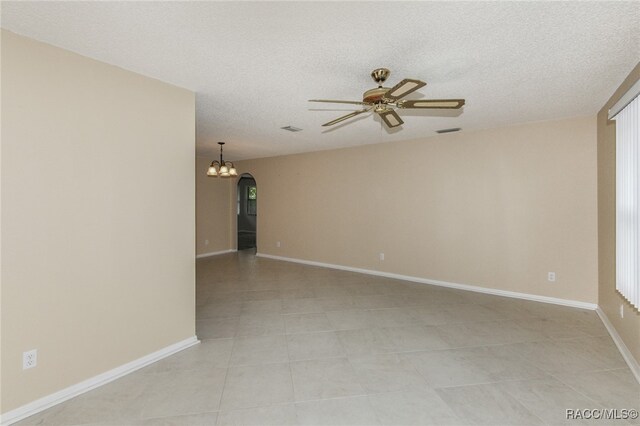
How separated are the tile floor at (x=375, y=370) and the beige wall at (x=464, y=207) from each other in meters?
0.68

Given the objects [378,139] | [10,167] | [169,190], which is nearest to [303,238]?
[378,139]

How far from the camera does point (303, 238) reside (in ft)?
22.5

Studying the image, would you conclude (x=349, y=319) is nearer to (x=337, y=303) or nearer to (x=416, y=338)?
(x=337, y=303)

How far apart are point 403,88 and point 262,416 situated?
234cm

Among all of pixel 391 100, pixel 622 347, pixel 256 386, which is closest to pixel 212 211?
pixel 256 386

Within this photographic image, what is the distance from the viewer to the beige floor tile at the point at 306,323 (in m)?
3.31

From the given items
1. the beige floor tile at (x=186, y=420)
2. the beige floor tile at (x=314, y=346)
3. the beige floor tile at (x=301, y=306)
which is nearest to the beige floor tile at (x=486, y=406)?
the beige floor tile at (x=314, y=346)

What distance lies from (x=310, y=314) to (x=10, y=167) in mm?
3082

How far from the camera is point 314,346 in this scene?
9.57 ft

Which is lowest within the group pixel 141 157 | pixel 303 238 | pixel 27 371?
pixel 27 371

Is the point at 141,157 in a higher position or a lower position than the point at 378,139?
lower

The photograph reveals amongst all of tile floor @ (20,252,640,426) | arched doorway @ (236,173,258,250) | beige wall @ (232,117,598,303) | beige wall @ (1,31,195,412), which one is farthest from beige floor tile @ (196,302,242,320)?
arched doorway @ (236,173,258,250)

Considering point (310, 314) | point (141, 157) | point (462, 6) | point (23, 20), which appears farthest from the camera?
point (310, 314)

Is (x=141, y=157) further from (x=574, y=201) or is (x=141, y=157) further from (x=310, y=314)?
(x=574, y=201)
